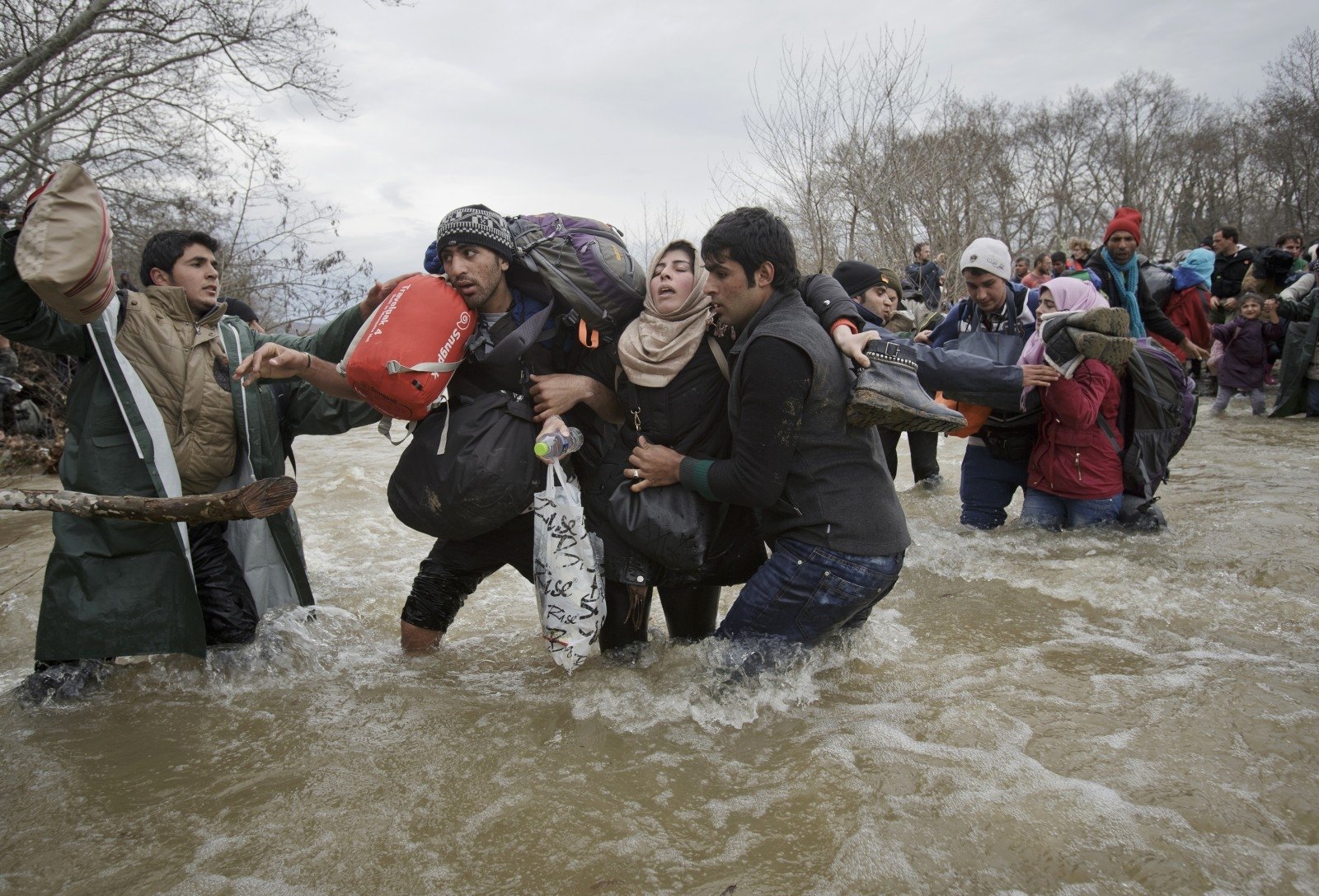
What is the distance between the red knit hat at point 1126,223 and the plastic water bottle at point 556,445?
16.7ft

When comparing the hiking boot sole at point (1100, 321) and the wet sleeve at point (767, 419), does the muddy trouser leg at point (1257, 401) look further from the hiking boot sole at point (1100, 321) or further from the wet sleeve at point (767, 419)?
the wet sleeve at point (767, 419)

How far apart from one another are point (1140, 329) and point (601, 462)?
5328 millimetres

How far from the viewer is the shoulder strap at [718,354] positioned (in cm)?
290

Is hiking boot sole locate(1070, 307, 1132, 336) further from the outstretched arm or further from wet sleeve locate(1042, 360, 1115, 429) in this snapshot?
the outstretched arm

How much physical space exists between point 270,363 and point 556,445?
3.22 feet

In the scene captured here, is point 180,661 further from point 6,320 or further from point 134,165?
point 134,165

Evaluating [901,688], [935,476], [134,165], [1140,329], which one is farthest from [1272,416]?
[134,165]

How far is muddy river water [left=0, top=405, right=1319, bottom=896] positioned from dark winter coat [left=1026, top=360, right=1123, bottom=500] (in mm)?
788

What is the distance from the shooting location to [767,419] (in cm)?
258

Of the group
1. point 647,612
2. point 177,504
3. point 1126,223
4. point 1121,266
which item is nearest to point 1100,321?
point 1121,266

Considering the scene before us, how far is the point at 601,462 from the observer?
3.12 meters

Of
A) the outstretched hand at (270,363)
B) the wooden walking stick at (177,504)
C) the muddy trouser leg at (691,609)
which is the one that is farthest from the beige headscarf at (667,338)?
the wooden walking stick at (177,504)

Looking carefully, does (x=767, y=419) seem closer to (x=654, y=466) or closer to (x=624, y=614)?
(x=654, y=466)

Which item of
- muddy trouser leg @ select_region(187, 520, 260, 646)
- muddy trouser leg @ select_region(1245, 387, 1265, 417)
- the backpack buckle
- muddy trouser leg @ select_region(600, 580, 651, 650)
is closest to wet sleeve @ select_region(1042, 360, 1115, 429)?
muddy trouser leg @ select_region(600, 580, 651, 650)
